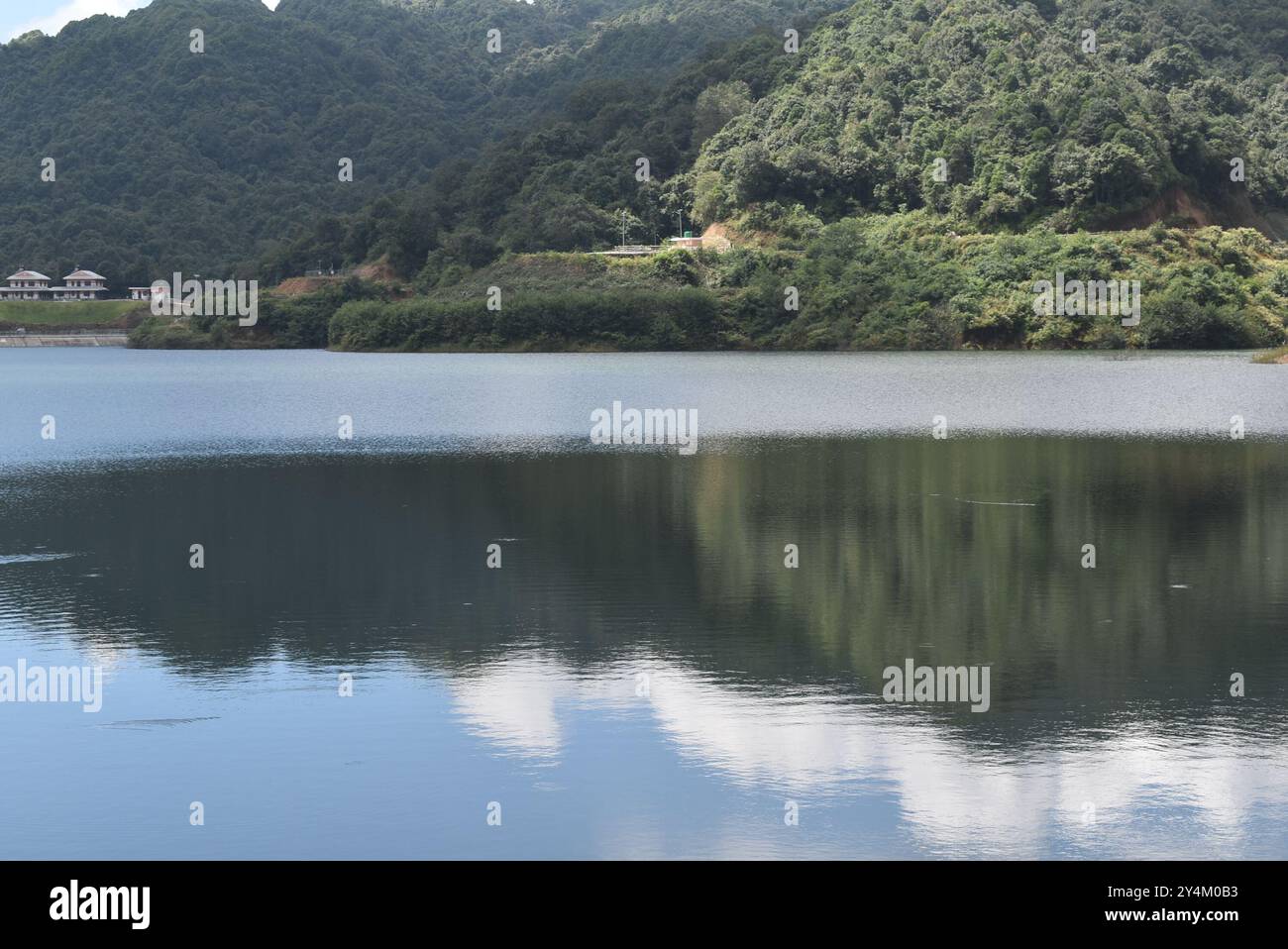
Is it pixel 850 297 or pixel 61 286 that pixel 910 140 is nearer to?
pixel 850 297

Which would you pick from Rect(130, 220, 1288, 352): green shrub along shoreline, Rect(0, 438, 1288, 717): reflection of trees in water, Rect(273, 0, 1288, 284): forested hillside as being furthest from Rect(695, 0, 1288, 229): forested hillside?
Rect(0, 438, 1288, 717): reflection of trees in water

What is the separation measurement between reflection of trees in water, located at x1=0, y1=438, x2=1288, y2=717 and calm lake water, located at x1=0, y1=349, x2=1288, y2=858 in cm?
9

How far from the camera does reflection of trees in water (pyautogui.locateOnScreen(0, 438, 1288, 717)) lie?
17.9m

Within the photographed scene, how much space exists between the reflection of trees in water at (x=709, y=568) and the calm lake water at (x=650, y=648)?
3.5 inches

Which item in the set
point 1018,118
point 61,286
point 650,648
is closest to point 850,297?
point 1018,118

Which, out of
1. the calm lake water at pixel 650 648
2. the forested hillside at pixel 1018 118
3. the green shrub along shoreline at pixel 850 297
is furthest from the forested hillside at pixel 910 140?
the calm lake water at pixel 650 648

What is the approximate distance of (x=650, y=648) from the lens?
1792 cm

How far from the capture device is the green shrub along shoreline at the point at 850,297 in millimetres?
110562

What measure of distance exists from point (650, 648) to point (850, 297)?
102976 millimetres

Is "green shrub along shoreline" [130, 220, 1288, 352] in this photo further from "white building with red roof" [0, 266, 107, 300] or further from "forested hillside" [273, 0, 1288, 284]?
"white building with red roof" [0, 266, 107, 300]

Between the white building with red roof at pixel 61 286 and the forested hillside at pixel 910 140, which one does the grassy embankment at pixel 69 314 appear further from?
the forested hillside at pixel 910 140
